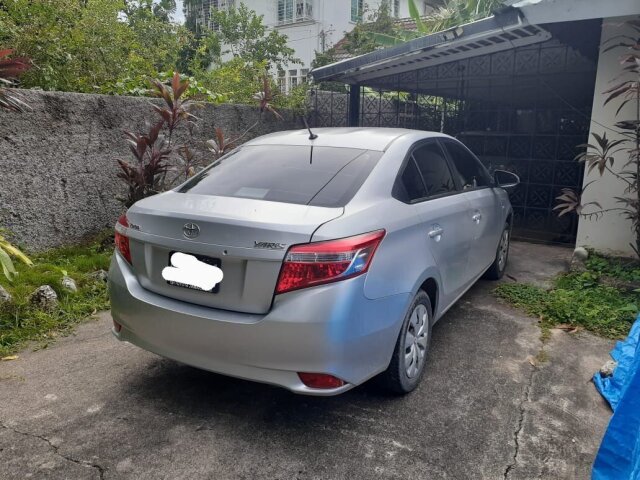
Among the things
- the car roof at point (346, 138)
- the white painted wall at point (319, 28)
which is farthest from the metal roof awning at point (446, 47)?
the white painted wall at point (319, 28)

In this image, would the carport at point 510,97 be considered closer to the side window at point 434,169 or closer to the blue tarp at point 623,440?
the side window at point 434,169

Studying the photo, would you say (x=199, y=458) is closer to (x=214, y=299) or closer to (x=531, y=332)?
(x=214, y=299)

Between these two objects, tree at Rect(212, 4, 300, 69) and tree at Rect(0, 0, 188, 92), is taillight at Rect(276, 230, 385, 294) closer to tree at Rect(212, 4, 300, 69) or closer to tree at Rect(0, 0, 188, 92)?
tree at Rect(0, 0, 188, 92)

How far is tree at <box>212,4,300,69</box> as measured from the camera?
528 inches

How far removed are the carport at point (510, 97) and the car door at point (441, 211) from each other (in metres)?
2.81

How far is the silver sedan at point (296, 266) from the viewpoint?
7.92 feet

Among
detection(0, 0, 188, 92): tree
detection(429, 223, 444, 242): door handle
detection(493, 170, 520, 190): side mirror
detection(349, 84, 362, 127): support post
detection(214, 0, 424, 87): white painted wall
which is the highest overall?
detection(214, 0, 424, 87): white painted wall

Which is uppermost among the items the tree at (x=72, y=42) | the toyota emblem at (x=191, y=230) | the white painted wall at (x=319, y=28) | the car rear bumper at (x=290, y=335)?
the white painted wall at (x=319, y=28)

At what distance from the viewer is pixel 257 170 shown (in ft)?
10.7

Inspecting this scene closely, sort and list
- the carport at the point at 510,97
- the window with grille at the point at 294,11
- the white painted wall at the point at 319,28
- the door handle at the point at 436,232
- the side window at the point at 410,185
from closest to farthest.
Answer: the side window at the point at 410,185
the door handle at the point at 436,232
the carport at the point at 510,97
the white painted wall at the point at 319,28
the window with grille at the point at 294,11

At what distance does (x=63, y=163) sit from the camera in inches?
211

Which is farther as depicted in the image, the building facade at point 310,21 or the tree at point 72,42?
the building facade at point 310,21

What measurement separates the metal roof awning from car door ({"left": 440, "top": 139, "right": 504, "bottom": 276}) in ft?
5.84

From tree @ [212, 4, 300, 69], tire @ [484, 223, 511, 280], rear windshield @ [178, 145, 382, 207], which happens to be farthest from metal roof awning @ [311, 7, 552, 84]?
tree @ [212, 4, 300, 69]
